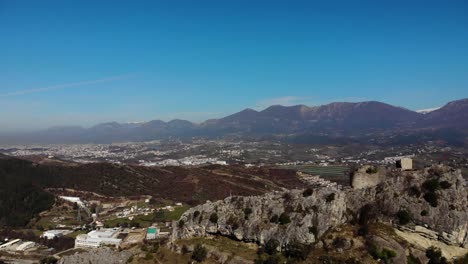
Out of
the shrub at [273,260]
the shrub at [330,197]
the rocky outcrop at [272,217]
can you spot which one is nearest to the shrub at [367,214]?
the rocky outcrop at [272,217]

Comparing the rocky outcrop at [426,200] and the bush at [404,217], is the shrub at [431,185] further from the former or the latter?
the bush at [404,217]

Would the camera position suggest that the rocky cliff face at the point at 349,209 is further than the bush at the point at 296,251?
No

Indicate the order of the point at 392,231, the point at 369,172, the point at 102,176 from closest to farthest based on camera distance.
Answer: the point at 392,231 → the point at 369,172 → the point at 102,176

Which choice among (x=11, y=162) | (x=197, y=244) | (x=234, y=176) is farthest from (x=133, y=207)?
(x=197, y=244)

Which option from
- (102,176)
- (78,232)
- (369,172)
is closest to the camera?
(369,172)

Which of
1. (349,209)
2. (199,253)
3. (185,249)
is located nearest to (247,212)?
(199,253)

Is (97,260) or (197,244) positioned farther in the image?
(97,260)

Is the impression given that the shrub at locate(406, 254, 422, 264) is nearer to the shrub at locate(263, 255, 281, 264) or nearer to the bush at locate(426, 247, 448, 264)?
the bush at locate(426, 247, 448, 264)

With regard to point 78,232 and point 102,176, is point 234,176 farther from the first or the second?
point 78,232
